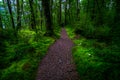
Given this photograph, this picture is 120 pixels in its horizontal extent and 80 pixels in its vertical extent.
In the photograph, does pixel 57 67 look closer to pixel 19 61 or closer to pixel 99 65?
pixel 99 65

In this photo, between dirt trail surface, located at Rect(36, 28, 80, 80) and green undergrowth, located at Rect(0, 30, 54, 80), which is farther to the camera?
green undergrowth, located at Rect(0, 30, 54, 80)

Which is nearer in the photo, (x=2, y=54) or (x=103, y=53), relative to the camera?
(x=103, y=53)

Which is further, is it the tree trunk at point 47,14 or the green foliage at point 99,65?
the tree trunk at point 47,14

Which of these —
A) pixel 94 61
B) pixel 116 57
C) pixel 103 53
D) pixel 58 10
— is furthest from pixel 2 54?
pixel 58 10

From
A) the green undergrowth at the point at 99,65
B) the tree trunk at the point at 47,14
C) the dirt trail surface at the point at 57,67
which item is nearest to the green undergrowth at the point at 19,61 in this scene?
the dirt trail surface at the point at 57,67

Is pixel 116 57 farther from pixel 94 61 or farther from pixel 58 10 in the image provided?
pixel 58 10

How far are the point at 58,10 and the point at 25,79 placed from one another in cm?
4045

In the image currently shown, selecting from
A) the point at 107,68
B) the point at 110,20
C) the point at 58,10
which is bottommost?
the point at 107,68

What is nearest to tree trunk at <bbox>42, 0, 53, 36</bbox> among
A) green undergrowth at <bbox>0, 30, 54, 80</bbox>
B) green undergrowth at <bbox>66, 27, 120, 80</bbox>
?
green undergrowth at <bbox>0, 30, 54, 80</bbox>

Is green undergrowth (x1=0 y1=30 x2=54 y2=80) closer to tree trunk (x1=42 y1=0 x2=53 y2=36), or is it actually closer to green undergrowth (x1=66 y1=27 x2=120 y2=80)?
green undergrowth (x1=66 y1=27 x2=120 y2=80)

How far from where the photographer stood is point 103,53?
8914 millimetres

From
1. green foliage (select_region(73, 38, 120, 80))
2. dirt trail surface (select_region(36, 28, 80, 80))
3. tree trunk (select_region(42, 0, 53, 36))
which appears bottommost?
dirt trail surface (select_region(36, 28, 80, 80))

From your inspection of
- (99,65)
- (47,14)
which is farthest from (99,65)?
(47,14)

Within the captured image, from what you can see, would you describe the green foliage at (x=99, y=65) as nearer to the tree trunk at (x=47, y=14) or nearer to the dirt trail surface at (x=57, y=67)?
the dirt trail surface at (x=57, y=67)
